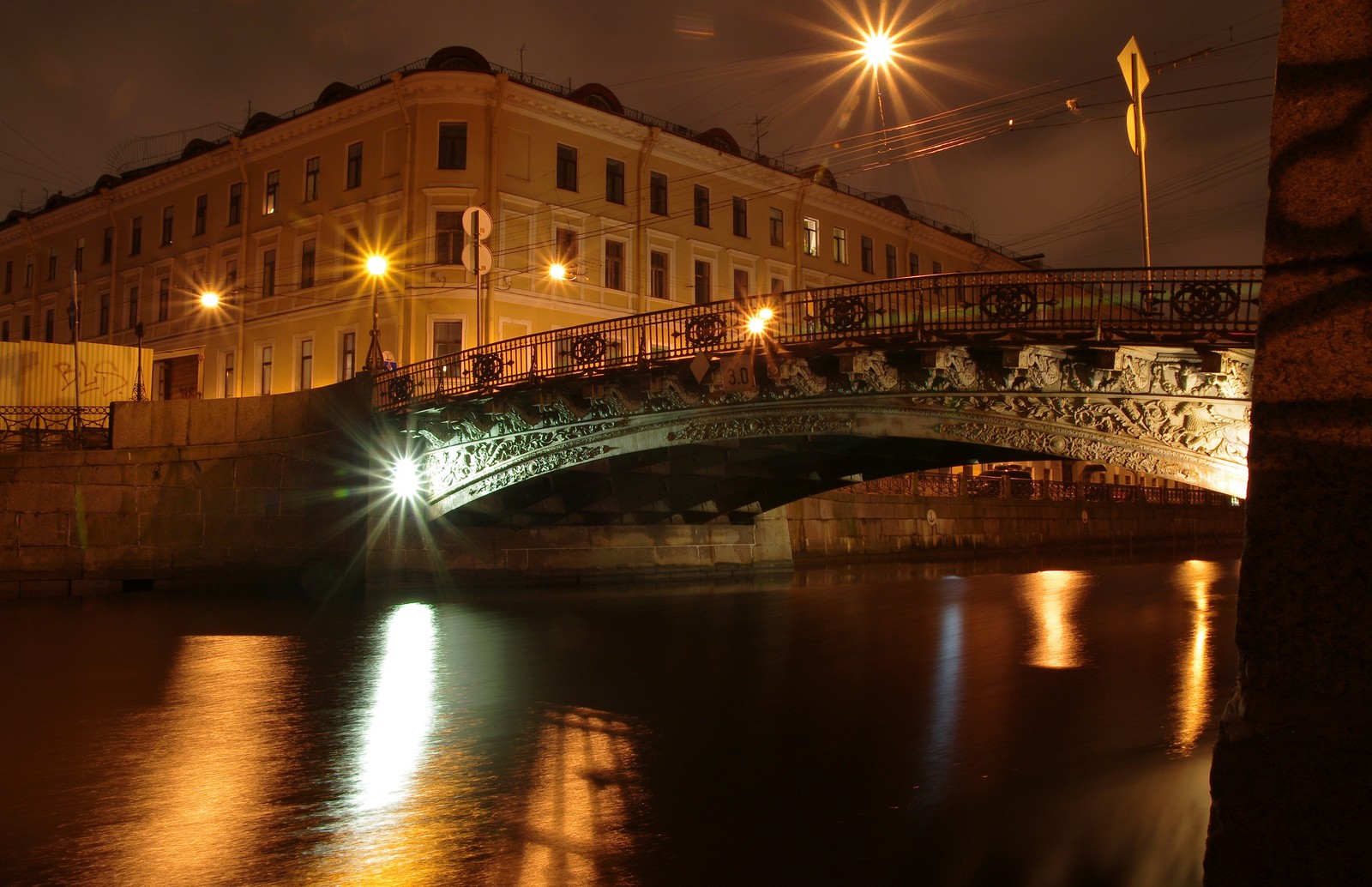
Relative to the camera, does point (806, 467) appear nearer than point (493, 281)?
Yes

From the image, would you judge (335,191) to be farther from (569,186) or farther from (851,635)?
(851,635)

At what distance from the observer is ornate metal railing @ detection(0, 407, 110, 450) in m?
23.0

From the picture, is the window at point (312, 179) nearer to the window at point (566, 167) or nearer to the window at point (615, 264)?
the window at point (566, 167)

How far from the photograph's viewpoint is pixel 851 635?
589 inches

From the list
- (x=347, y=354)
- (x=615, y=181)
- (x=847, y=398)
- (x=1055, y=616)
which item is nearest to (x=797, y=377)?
(x=847, y=398)

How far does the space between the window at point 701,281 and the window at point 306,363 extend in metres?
11.7

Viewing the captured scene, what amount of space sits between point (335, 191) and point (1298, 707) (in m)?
30.8

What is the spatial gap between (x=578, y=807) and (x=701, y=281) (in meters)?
28.1

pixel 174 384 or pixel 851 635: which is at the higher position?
pixel 174 384

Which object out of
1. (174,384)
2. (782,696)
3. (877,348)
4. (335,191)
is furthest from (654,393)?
(174,384)

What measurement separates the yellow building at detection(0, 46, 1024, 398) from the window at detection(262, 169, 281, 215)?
0.07 m

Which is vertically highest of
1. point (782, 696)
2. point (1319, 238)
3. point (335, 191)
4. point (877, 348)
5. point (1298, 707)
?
point (335, 191)

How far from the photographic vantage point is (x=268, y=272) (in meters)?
32.1

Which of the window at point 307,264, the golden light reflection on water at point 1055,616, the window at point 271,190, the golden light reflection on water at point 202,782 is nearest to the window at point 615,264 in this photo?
the window at point 307,264
